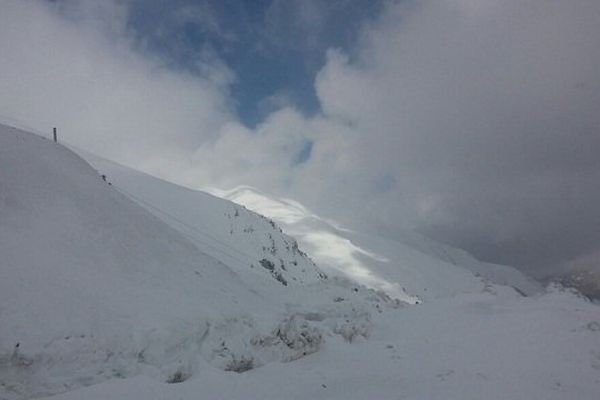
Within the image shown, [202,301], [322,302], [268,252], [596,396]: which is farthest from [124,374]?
[268,252]

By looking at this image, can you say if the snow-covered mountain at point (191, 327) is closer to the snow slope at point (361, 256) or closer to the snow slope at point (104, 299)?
the snow slope at point (104, 299)

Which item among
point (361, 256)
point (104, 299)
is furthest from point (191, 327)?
point (361, 256)

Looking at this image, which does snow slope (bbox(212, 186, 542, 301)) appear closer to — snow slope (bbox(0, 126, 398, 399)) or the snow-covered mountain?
the snow-covered mountain

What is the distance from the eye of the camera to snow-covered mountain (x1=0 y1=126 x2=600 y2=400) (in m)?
9.13

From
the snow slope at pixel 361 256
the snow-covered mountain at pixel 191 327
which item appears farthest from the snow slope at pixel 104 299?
the snow slope at pixel 361 256

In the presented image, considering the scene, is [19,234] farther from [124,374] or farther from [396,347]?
[396,347]

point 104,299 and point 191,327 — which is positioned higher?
point 104,299

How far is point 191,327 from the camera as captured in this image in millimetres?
11570

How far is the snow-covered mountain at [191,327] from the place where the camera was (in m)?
9.13

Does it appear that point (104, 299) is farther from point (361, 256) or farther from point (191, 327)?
point (361, 256)

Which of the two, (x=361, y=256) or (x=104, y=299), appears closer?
(x=104, y=299)

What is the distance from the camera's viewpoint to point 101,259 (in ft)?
42.3

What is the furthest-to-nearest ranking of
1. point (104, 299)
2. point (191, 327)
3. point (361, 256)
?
point (361, 256), point (191, 327), point (104, 299)

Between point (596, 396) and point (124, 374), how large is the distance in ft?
31.7
